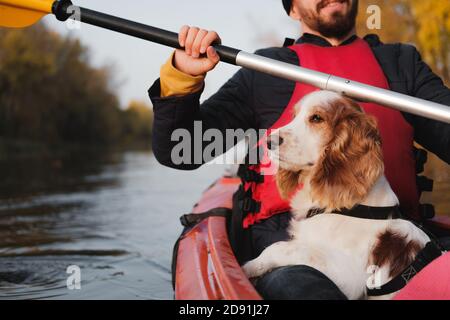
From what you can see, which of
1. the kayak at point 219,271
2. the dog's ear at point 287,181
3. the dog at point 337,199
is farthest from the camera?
the dog's ear at point 287,181

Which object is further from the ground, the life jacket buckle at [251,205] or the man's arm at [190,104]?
the man's arm at [190,104]

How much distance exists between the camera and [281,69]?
2559 millimetres

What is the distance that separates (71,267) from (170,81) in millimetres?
3217

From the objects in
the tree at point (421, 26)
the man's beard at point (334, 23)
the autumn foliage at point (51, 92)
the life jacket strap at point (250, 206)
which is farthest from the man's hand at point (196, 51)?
the autumn foliage at point (51, 92)

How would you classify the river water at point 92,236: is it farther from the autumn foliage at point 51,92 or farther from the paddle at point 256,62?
the autumn foliage at point 51,92

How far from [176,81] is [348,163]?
0.91m

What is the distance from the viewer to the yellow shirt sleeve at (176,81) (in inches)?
103

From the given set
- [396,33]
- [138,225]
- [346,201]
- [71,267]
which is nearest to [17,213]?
[138,225]

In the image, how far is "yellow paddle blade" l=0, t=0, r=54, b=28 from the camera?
10.2ft

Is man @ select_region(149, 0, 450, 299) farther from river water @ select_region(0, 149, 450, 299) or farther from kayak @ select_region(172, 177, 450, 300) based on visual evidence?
river water @ select_region(0, 149, 450, 299)

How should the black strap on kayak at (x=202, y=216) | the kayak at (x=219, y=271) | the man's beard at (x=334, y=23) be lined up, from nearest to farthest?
the kayak at (x=219, y=271) → the man's beard at (x=334, y=23) → the black strap on kayak at (x=202, y=216)

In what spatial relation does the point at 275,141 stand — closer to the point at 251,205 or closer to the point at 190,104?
the point at 190,104

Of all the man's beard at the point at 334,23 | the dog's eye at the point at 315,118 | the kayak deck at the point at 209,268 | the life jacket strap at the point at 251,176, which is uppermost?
the man's beard at the point at 334,23

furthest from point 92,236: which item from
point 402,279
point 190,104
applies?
point 402,279
